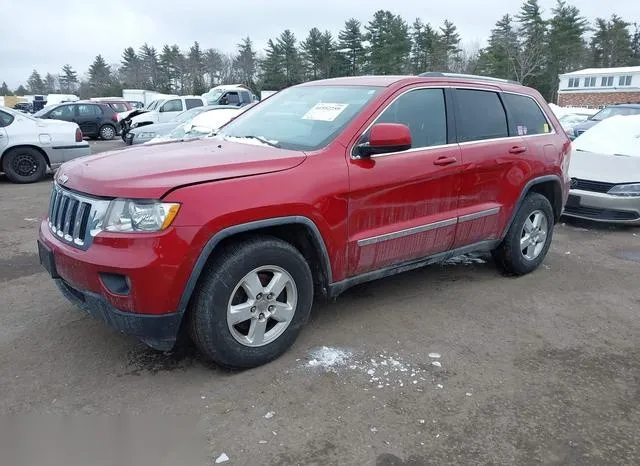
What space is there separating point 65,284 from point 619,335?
3.89 metres

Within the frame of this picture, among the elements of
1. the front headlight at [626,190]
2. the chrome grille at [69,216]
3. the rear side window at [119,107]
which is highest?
the chrome grille at [69,216]

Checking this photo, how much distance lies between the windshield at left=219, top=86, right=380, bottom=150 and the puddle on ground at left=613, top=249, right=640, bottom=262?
3.95 metres

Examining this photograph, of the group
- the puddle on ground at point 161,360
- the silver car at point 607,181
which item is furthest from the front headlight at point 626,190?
the puddle on ground at point 161,360

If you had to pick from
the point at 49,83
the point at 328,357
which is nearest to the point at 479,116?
the point at 328,357

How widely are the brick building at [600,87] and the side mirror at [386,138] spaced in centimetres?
4974

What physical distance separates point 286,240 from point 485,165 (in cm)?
196

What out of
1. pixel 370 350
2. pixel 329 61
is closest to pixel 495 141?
pixel 370 350

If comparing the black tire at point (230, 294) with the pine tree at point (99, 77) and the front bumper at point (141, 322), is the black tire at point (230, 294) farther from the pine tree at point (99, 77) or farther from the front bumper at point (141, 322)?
the pine tree at point (99, 77)

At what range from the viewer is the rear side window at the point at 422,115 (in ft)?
12.9

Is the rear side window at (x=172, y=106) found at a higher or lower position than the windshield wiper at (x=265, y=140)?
lower

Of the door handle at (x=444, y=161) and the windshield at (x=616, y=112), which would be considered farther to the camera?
the windshield at (x=616, y=112)

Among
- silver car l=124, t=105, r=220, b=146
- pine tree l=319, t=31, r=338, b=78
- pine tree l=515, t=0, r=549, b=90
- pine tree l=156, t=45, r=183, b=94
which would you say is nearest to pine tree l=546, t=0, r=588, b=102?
pine tree l=515, t=0, r=549, b=90

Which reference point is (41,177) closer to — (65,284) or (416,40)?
(65,284)

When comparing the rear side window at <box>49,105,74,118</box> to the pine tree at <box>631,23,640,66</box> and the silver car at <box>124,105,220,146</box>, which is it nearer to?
the silver car at <box>124,105,220,146</box>
